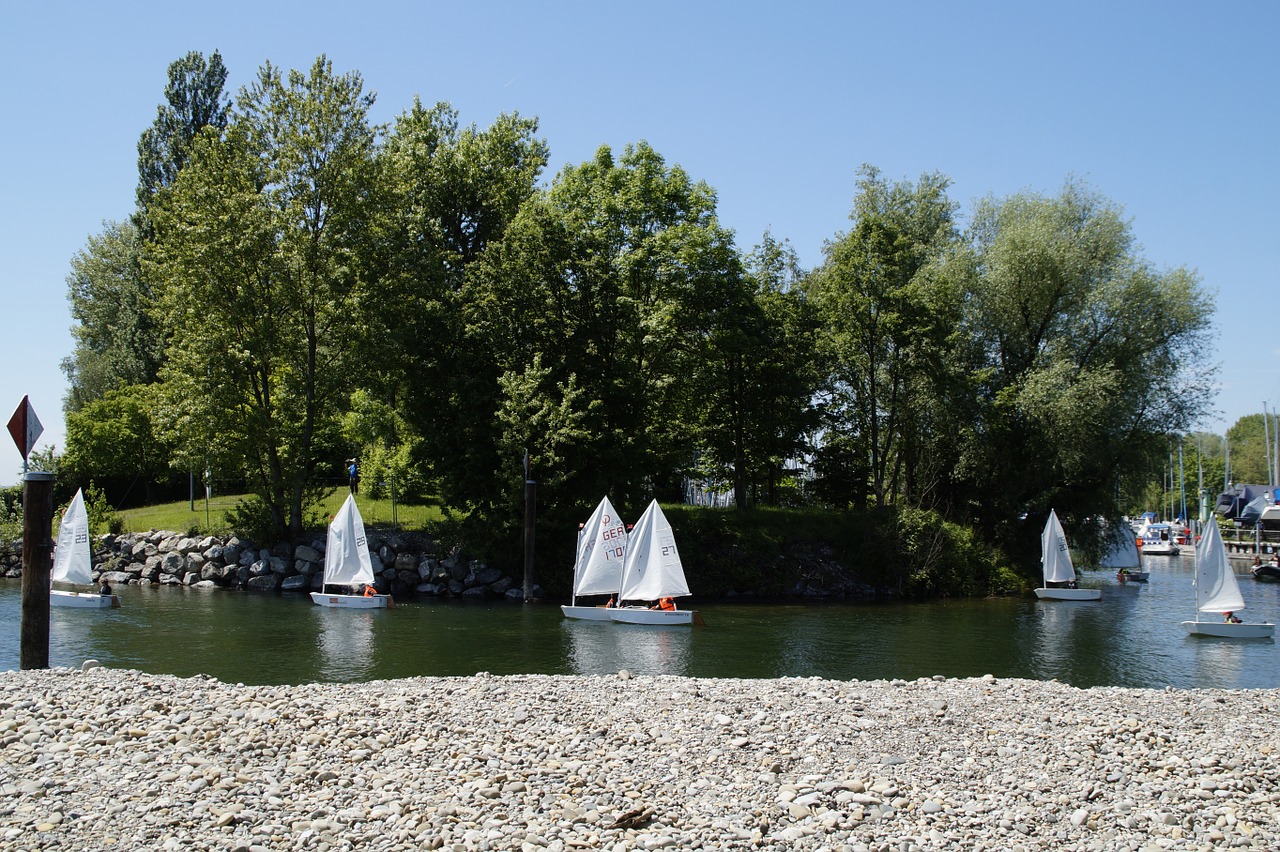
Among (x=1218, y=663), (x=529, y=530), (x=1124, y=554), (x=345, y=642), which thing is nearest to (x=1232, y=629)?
(x=1218, y=663)

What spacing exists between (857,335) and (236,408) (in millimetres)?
26493

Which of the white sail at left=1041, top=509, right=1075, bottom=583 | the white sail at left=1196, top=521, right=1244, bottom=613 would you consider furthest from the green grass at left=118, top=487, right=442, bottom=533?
the white sail at left=1196, top=521, right=1244, bottom=613

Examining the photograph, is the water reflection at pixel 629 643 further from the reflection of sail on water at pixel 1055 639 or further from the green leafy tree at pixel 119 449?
the green leafy tree at pixel 119 449

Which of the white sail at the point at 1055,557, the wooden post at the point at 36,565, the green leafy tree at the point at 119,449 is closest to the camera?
the wooden post at the point at 36,565

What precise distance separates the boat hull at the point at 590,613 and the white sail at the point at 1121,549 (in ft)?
87.3

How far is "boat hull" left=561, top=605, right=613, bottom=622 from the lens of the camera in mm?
30531

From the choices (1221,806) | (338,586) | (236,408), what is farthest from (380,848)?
(236,408)

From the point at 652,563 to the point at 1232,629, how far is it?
57.5ft

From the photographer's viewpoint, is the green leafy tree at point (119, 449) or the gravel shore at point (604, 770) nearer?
the gravel shore at point (604, 770)

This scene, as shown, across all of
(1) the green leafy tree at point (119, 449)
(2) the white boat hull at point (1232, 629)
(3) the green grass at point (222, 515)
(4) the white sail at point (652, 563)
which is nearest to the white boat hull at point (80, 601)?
(3) the green grass at point (222, 515)

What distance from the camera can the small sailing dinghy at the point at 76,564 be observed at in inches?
1212

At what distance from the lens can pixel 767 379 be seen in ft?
145

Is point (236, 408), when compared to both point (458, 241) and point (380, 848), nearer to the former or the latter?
point (458, 241)

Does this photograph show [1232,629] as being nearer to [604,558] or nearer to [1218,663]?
[1218,663]
